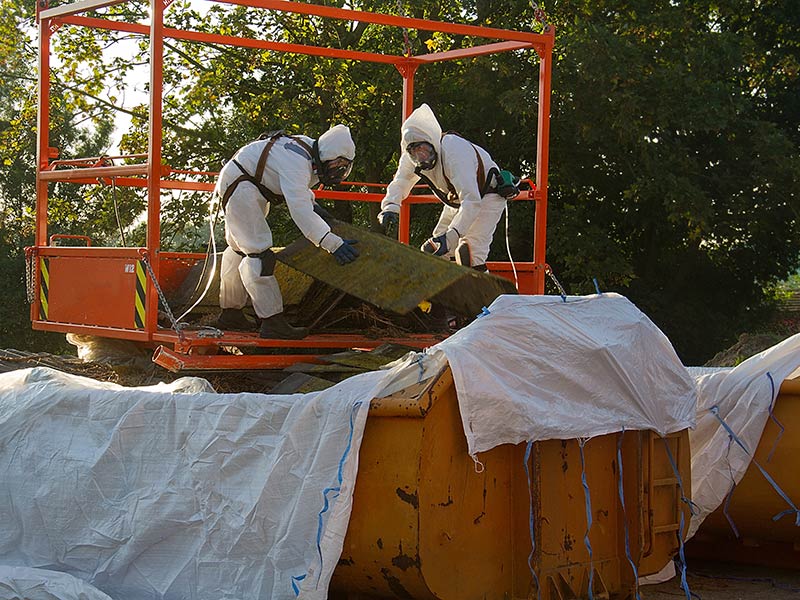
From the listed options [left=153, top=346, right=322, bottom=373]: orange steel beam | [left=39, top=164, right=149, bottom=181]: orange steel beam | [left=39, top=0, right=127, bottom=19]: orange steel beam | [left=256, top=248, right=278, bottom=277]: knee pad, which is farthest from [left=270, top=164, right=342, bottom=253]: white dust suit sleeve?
[left=39, top=0, right=127, bottom=19]: orange steel beam

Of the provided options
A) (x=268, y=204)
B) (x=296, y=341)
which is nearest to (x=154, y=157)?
(x=268, y=204)

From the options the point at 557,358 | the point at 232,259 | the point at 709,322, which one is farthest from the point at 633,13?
the point at 557,358

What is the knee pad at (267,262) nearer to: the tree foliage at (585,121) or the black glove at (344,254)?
the black glove at (344,254)

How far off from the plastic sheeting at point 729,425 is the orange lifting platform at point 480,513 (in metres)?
0.87

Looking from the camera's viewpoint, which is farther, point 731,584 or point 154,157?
point 154,157

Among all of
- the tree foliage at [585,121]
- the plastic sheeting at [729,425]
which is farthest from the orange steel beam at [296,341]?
the tree foliage at [585,121]

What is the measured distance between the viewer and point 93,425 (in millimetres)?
5855

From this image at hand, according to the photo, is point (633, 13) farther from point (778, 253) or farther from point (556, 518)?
point (556, 518)

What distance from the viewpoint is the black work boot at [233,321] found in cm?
788

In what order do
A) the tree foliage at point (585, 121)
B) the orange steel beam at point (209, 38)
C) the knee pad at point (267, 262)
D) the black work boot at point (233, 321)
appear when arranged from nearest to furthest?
1. the knee pad at point (267, 262)
2. the black work boot at point (233, 321)
3. the orange steel beam at point (209, 38)
4. the tree foliage at point (585, 121)

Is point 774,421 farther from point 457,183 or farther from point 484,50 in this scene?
point 484,50

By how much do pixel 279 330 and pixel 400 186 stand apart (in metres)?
2.04

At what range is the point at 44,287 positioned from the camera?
8.37 meters

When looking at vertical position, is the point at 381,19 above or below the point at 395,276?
above
